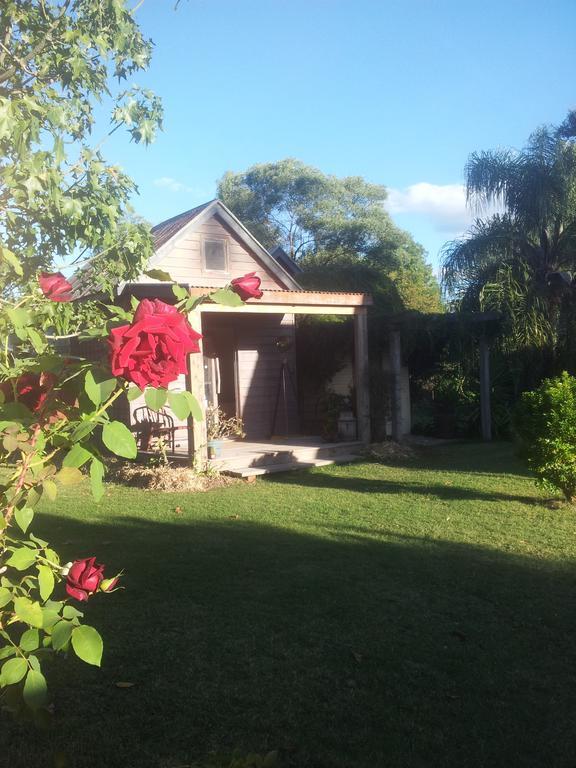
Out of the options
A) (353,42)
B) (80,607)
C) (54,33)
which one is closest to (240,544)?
(80,607)

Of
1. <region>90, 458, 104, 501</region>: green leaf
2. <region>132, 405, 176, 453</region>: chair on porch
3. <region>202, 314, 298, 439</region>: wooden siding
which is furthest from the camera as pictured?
<region>202, 314, 298, 439</region>: wooden siding

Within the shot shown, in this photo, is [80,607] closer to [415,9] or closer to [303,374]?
[415,9]

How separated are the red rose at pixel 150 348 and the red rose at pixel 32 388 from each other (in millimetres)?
439

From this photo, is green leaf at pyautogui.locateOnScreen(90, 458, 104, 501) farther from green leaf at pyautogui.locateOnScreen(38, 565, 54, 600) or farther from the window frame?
the window frame

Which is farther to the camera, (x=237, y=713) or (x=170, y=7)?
(x=170, y=7)

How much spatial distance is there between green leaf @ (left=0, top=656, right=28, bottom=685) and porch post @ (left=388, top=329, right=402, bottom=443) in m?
11.8

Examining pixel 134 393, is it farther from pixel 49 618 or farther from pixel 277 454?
pixel 277 454

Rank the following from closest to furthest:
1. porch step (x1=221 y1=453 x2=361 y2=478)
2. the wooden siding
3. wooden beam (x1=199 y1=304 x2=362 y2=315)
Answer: porch step (x1=221 y1=453 x2=361 y2=478) < wooden beam (x1=199 y1=304 x2=362 y2=315) < the wooden siding

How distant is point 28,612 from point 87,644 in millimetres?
177

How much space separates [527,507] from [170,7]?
249 inches

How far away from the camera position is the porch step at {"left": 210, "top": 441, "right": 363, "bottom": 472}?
11.1 m

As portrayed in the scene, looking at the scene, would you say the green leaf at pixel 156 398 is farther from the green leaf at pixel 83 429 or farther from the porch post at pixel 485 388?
the porch post at pixel 485 388

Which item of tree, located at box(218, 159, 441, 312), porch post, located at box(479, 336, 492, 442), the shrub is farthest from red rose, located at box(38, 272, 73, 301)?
tree, located at box(218, 159, 441, 312)

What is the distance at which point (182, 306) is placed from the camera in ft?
5.90
